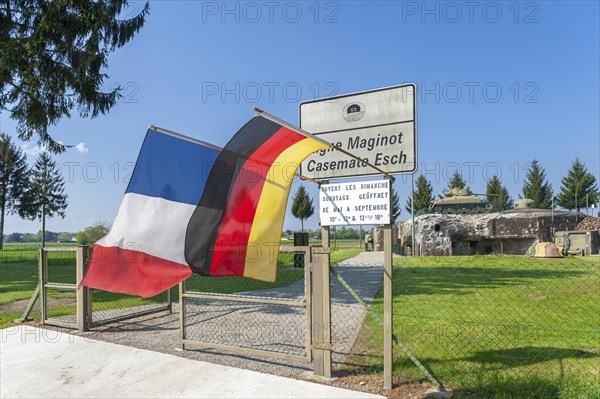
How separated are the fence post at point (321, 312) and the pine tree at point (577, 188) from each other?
69876 mm

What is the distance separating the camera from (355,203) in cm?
489

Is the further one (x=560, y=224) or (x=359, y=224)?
(x=560, y=224)

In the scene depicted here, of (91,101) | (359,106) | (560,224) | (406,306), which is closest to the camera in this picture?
(359,106)

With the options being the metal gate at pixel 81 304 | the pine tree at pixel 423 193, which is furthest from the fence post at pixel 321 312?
the pine tree at pixel 423 193

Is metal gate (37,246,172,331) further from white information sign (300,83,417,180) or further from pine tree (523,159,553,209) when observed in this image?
pine tree (523,159,553,209)

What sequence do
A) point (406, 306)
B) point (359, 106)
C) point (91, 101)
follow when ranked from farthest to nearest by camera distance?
point (91, 101)
point (406, 306)
point (359, 106)

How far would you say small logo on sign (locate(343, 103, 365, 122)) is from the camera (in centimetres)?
508

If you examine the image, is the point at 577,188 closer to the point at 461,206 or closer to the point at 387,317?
the point at 461,206

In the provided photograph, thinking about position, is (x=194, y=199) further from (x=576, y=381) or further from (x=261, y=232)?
(x=576, y=381)

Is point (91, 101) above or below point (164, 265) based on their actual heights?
above

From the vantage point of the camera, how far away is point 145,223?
4703mm

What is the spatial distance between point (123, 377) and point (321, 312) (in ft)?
8.47

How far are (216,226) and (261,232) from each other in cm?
48

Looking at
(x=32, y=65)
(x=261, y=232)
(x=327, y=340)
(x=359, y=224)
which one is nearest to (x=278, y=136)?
(x=261, y=232)
